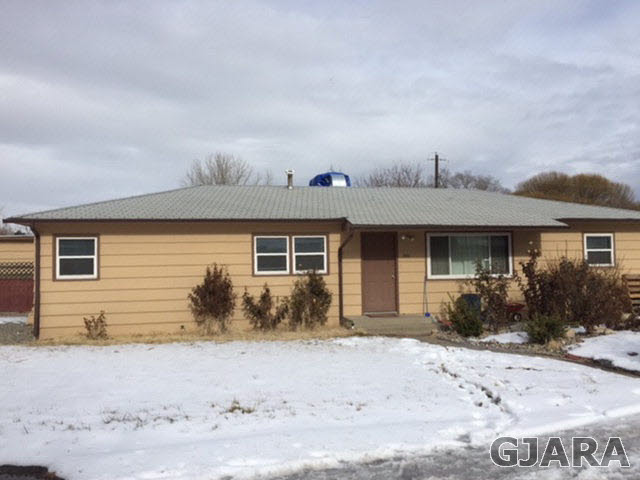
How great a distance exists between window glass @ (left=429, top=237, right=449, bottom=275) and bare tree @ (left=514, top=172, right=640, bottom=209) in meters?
28.8

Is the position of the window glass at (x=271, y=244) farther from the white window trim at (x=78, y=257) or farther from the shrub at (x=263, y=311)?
the white window trim at (x=78, y=257)

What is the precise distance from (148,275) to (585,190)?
3815 centimetres

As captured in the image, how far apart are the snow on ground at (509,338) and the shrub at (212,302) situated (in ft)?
18.0

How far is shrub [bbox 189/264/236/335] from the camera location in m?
11.6

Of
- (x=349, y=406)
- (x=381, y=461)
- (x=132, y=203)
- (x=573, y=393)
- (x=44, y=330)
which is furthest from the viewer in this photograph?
(x=132, y=203)

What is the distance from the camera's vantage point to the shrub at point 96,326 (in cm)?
1115

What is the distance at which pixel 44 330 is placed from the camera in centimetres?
1115

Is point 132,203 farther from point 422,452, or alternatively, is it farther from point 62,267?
point 422,452

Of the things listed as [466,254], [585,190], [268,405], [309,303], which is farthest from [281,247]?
[585,190]

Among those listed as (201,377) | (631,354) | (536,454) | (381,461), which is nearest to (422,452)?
(381,461)

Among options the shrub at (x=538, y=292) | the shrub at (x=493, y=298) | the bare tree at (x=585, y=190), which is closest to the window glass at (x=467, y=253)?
the shrub at (x=493, y=298)

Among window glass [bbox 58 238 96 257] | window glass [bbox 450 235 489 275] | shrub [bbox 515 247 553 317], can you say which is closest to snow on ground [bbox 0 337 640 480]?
window glass [bbox 58 238 96 257]

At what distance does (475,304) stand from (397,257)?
2142mm

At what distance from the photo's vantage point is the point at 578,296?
1097cm
